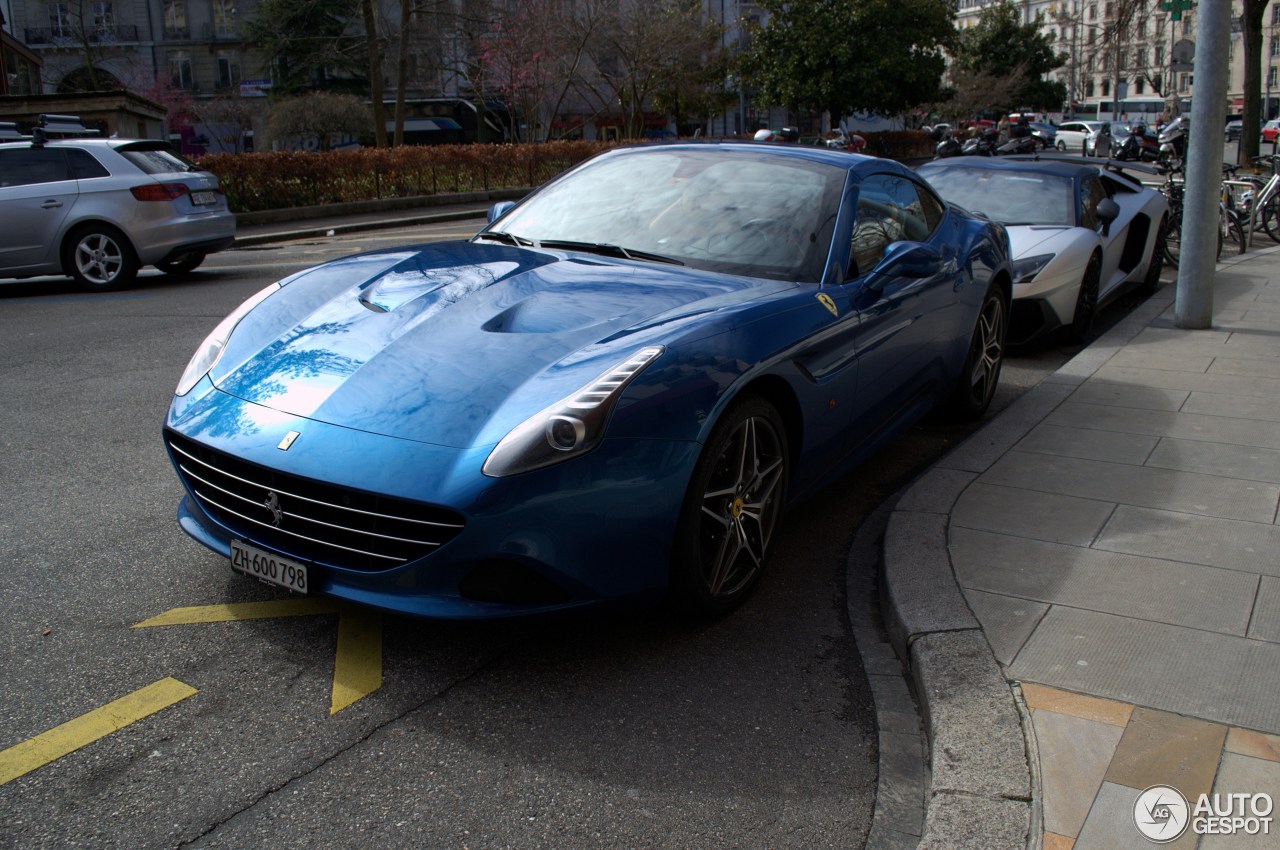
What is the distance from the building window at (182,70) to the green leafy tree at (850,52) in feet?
95.6

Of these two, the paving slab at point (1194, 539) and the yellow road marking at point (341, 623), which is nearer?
the yellow road marking at point (341, 623)

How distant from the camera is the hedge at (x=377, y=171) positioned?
2028 cm

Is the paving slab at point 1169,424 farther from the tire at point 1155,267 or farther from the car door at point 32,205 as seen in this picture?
the car door at point 32,205

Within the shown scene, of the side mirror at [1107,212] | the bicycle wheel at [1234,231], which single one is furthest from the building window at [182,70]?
the side mirror at [1107,212]

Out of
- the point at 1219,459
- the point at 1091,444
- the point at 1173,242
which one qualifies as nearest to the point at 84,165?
the point at 1091,444

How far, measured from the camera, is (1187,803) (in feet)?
8.58

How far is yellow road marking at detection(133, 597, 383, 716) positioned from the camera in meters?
3.26

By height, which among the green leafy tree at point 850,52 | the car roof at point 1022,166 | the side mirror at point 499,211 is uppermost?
the green leafy tree at point 850,52

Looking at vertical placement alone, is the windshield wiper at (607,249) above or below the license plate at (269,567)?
above

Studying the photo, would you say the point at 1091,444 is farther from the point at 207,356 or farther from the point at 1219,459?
the point at 207,356

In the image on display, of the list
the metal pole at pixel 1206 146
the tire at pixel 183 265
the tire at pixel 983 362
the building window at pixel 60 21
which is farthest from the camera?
the building window at pixel 60 21

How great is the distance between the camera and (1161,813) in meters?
2.59

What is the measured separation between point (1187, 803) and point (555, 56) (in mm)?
36183

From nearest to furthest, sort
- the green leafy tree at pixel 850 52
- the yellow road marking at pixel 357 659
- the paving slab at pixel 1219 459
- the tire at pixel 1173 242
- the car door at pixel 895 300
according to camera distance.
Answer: the yellow road marking at pixel 357 659 → the car door at pixel 895 300 → the paving slab at pixel 1219 459 → the tire at pixel 1173 242 → the green leafy tree at pixel 850 52
